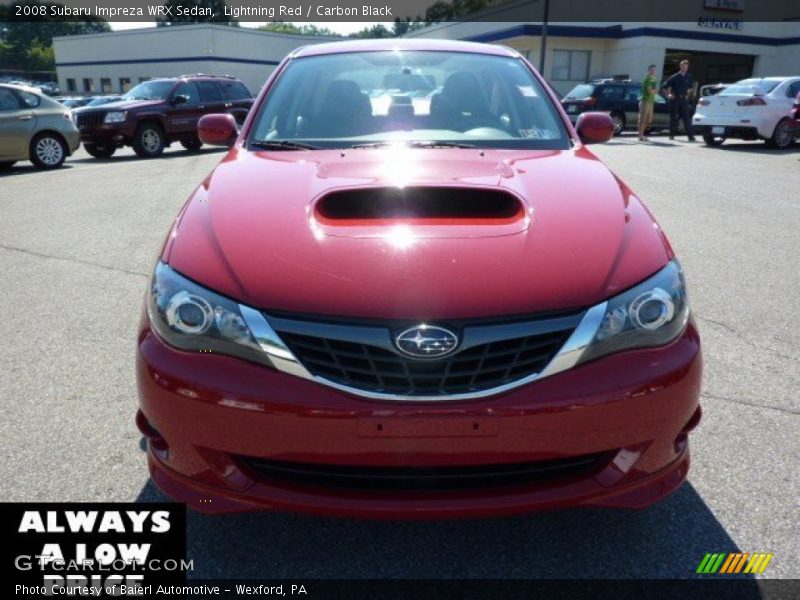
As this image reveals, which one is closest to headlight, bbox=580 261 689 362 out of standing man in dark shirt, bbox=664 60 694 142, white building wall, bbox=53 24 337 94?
standing man in dark shirt, bbox=664 60 694 142

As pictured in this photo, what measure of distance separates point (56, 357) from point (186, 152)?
12789mm

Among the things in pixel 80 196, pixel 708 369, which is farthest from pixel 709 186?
pixel 80 196

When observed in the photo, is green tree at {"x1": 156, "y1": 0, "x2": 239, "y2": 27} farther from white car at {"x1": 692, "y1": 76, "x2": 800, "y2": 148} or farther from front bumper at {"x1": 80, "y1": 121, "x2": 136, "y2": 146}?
white car at {"x1": 692, "y1": 76, "x2": 800, "y2": 148}

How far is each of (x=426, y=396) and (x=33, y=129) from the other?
12.2 meters

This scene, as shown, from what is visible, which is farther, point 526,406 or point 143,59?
point 143,59

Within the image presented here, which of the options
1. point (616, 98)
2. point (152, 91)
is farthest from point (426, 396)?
point (616, 98)

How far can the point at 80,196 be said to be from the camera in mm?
8695

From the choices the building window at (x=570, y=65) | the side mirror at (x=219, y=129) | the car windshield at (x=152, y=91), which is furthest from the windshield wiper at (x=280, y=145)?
the building window at (x=570, y=65)

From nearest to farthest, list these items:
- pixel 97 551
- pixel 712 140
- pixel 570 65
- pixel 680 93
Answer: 1. pixel 97 551
2. pixel 712 140
3. pixel 680 93
4. pixel 570 65

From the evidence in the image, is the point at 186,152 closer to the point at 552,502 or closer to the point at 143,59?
the point at 552,502

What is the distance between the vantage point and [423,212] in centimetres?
208

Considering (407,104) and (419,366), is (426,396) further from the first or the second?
(407,104)

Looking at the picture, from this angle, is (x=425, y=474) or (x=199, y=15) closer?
(x=425, y=474)

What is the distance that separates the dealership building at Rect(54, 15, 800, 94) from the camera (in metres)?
32.2
